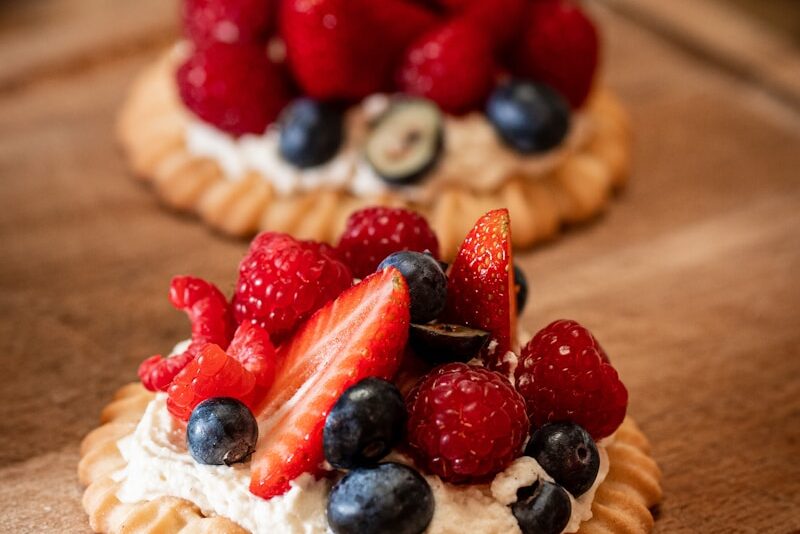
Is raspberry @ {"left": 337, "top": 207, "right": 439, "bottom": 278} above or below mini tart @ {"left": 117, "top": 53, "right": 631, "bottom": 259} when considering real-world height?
above

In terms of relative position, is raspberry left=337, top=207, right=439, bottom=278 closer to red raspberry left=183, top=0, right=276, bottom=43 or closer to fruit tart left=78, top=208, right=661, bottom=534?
fruit tart left=78, top=208, right=661, bottom=534

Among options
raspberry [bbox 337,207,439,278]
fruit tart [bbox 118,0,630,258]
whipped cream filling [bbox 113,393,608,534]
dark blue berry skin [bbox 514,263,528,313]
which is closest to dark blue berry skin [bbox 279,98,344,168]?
fruit tart [bbox 118,0,630,258]

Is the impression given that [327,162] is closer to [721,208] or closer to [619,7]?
[721,208]

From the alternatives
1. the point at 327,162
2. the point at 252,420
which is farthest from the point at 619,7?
the point at 252,420

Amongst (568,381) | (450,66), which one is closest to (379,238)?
(568,381)

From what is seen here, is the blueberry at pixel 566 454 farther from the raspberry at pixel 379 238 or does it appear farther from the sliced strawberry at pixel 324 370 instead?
the raspberry at pixel 379 238

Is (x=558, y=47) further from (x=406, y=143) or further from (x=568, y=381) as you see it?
(x=568, y=381)

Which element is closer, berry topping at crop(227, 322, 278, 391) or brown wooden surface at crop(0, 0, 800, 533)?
berry topping at crop(227, 322, 278, 391)
